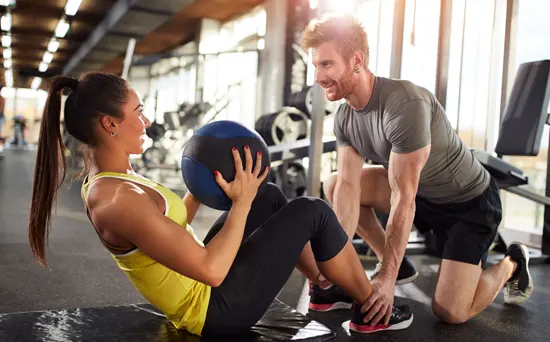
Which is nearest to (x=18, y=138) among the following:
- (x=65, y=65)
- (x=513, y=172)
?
(x=65, y=65)

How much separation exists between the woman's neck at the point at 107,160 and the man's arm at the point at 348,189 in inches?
35.9

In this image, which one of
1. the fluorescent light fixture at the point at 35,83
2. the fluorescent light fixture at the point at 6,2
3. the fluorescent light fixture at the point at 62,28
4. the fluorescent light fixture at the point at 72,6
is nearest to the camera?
the fluorescent light fixture at the point at 6,2

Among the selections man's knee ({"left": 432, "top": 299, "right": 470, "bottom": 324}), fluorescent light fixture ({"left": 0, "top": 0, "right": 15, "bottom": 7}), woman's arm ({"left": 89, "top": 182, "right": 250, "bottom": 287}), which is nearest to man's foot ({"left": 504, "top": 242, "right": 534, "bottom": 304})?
man's knee ({"left": 432, "top": 299, "right": 470, "bottom": 324})

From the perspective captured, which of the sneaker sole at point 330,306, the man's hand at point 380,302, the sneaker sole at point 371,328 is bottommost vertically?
the sneaker sole at point 330,306

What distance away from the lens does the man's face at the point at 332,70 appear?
66.6 inches

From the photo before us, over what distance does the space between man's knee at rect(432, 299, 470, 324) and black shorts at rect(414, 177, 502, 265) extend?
0.54 ft

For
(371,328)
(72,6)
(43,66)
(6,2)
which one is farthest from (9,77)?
(371,328)

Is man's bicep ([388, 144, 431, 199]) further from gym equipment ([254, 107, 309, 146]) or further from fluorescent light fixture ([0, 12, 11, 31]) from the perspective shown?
fluorescent light fixture ([0, 12, 11, 31])

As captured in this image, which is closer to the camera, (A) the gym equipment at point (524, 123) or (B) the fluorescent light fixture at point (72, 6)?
(A) the gym equipment at point (524, 123)

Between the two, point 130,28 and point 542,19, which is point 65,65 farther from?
point 542,19

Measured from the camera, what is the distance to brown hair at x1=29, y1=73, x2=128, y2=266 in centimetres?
119

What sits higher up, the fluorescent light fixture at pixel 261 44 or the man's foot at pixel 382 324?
the fluorescent light fixture at pixel 261 44

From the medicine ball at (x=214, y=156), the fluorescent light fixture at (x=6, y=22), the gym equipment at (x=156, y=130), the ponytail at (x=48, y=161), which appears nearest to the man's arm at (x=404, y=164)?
the medicine ball at (x=214, y=156)

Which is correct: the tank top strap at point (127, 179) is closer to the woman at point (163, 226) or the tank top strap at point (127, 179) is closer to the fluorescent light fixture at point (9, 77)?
the woman at point (163, 226)
